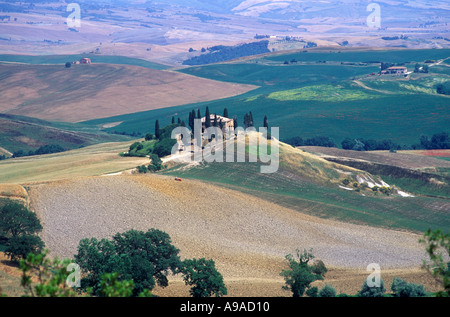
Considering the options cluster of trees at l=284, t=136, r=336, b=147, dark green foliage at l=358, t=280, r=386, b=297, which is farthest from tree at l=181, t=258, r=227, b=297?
cluster of trees at l=284, t=136, r=336, b=147

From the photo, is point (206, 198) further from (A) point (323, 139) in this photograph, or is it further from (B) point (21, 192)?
(A) point (323, 139)

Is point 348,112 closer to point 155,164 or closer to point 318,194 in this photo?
point 318,194

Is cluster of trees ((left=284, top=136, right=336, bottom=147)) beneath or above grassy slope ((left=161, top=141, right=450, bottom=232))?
beneath

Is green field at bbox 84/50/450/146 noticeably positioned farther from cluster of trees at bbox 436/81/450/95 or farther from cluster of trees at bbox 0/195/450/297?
cluster of trees at bbox 0/195/450/297

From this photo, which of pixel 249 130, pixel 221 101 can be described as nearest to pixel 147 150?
pixel 249 130

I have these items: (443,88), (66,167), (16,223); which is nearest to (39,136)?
(66,167)

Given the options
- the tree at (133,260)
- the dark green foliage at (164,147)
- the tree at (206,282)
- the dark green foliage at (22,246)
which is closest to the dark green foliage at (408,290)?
the tree at (206,282)

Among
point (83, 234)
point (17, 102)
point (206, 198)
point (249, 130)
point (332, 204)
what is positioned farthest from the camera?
point (17, 102)
